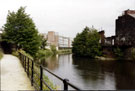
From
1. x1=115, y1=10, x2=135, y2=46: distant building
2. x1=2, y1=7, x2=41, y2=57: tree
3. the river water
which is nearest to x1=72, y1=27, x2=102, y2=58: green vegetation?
x1=115, y1=10, x2=135, y2=46: distant building

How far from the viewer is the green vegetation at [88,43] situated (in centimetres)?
3506

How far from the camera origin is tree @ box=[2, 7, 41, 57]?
22978 millimetres

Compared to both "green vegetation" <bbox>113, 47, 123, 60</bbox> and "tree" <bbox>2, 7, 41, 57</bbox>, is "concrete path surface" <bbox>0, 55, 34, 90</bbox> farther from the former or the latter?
"green vegetation" <bbox>113, 47, 123, 60</bbox>

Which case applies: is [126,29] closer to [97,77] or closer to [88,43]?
[88,43]

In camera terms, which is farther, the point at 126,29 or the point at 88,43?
the point at 88,43

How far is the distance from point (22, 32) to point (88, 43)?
1835 cm

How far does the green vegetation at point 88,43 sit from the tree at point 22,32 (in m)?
15.8

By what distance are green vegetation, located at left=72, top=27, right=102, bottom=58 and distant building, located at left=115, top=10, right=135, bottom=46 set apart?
18.5ft

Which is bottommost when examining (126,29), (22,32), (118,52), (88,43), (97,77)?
(97,77)

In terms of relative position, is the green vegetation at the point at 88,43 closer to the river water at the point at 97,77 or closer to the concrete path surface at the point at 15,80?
the river water at the point at 97,77

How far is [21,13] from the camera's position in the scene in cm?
2434

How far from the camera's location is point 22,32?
23.0m

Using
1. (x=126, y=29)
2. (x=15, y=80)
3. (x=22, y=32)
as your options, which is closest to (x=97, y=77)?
(x=15, y=80)

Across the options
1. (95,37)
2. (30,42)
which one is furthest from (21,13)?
(95,37)
